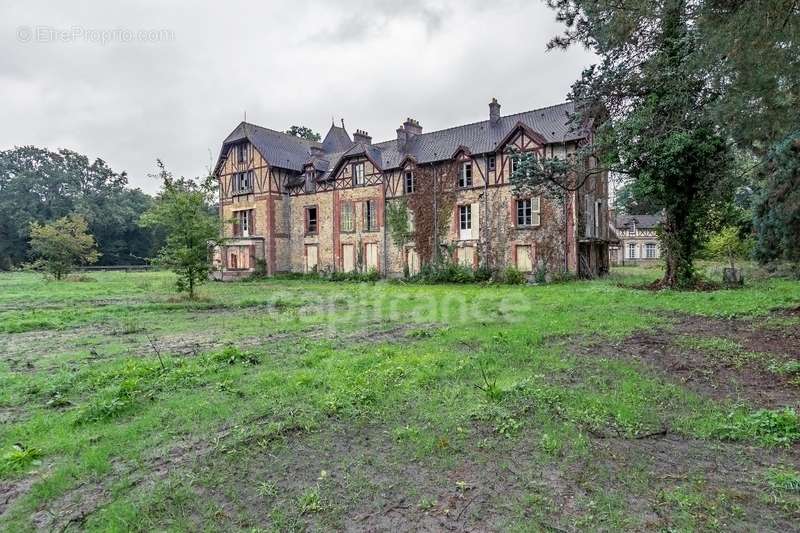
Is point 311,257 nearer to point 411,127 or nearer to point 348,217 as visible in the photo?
point 348,217

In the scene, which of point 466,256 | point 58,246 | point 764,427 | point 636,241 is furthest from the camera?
point 636,241

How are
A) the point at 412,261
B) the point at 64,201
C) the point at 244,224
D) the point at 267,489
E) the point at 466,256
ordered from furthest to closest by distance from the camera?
the point at 64,201 < the point at 244,224 < the point at 412,261 < the point at 466,256 < the point at 267,489

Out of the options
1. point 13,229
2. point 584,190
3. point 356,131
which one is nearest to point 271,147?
point 356,131

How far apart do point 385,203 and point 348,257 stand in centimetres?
429

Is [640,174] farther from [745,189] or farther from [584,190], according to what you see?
[745,189]

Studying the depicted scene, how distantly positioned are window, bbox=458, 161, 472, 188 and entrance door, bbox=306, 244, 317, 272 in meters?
10.9

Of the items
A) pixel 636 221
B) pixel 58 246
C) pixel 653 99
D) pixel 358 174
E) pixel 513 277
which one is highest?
pixel 358 174

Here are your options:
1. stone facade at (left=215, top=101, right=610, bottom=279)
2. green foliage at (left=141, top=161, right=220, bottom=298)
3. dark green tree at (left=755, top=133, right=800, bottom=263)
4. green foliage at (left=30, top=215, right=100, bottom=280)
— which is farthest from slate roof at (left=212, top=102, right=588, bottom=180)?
Answer: green foliage at (left=141, top=161, right=220, bottom=298)

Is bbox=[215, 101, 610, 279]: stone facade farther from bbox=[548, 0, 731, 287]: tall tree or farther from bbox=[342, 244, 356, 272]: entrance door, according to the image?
bbox=[548, 0, 731, 287]: tall tree

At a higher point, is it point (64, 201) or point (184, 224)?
point (64, 201)

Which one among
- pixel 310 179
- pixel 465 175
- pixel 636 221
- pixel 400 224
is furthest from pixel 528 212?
pixel 636 221

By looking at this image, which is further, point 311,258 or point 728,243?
point 311,258

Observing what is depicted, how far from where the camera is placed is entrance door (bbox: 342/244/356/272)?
28.1 meters

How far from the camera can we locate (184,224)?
15.2 metres
